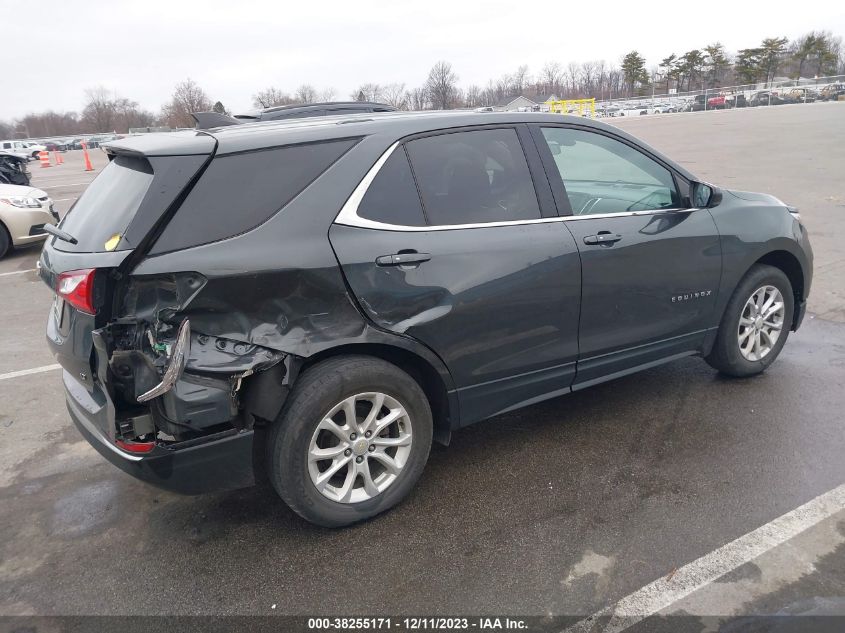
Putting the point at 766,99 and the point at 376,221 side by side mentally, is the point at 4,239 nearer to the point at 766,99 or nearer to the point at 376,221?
the point at 376,221

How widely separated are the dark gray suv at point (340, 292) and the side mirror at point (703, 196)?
320 millimetres

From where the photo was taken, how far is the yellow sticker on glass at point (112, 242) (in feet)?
8.57

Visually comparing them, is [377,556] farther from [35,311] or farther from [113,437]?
[35,311]

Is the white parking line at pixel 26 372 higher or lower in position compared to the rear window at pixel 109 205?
lower

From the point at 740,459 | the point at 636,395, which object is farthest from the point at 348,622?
the point at 636,395

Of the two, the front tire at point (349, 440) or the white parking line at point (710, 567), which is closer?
the white parking line at point (710, 567)

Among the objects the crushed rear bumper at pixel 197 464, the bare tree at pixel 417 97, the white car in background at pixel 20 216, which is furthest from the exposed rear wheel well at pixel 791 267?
the bare tree at pixel 417 97

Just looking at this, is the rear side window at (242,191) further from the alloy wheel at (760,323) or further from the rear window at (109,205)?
the alloy wheel at (760,323)

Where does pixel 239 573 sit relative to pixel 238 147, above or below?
below

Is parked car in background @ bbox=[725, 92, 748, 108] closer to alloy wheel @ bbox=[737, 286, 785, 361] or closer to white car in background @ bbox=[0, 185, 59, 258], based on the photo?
white car in background @ bbox=[0, 185, 59, 258]

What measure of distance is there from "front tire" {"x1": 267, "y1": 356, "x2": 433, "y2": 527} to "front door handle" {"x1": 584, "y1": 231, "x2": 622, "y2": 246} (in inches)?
49.1

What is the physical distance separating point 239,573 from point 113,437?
797 millimetres

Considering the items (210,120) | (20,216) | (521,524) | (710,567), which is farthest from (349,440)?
(20,216)

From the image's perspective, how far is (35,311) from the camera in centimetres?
694
